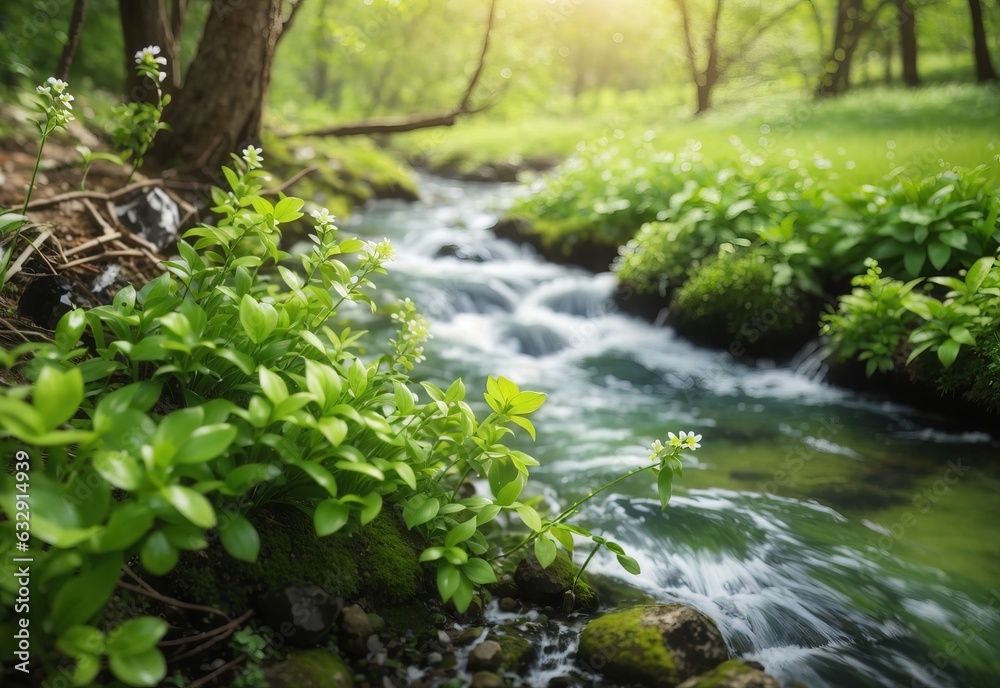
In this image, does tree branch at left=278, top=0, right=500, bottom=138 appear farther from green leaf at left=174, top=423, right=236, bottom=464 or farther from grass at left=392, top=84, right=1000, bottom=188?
green leaf at left=174, top=423, right=236, bottom=464

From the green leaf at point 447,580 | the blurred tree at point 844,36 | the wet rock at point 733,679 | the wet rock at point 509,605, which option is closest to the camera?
the wet rock at point 733,679

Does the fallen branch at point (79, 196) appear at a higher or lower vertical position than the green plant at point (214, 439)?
higher

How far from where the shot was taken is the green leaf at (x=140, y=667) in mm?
1685

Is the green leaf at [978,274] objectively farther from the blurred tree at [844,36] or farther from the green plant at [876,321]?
the blurred tree at [844,36]

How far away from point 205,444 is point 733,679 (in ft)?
6.46

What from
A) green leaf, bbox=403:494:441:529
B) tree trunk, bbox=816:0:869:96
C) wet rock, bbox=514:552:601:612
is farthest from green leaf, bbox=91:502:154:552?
tree trunk, bbox=816:0:869:96

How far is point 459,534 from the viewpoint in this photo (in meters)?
2.64

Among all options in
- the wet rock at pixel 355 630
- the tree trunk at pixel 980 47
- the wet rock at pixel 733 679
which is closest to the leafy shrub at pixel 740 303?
the wet rock at pixel 733 679

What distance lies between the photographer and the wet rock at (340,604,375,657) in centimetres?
243

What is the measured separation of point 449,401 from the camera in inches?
114

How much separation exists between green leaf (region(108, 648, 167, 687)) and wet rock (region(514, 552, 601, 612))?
5.33 feet

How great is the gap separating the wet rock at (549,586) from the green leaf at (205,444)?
1648mm

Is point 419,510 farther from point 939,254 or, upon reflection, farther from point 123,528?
point 939,254

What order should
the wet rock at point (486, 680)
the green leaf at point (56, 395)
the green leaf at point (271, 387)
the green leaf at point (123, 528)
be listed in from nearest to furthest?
the green leaf at point (56, 395)
the green leaf at point (123, 528)
the green leaf at point (271, 387)
the wet rock at point (486, 680)
